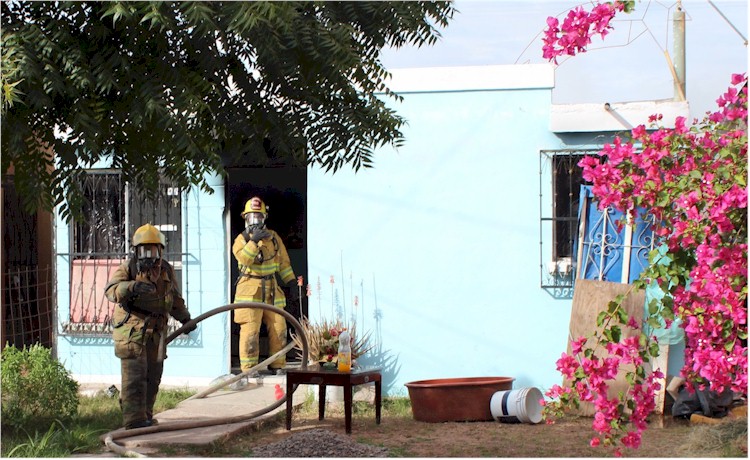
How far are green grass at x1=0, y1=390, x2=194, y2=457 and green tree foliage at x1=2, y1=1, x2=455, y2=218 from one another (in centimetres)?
223

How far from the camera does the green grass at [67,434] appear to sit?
289 inches

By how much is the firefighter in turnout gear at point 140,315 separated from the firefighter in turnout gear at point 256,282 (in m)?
2.39

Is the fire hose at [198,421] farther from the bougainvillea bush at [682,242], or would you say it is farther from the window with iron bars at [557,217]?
the bougainvillea bush at [682,242]

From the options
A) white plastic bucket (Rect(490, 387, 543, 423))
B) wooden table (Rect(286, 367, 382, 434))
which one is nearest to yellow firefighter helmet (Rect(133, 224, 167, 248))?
wooden table (Rect(286, 367, 382, 434))

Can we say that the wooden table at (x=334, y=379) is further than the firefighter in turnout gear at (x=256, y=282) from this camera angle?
No

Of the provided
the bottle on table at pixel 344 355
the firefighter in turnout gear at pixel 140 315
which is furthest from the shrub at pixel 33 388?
the bottle on table at pixel 344 355

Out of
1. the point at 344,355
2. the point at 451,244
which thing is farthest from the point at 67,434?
the point at 451,244

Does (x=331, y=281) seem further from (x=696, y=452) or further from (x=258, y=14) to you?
(x=258, y=14)

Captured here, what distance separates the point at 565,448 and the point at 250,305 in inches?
108

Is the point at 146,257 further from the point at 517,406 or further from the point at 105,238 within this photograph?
the point at 517,406

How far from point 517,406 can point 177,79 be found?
4.60 meters

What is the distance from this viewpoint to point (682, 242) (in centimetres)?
519

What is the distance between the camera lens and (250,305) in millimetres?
8289

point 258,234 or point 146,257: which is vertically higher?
point 258,234
